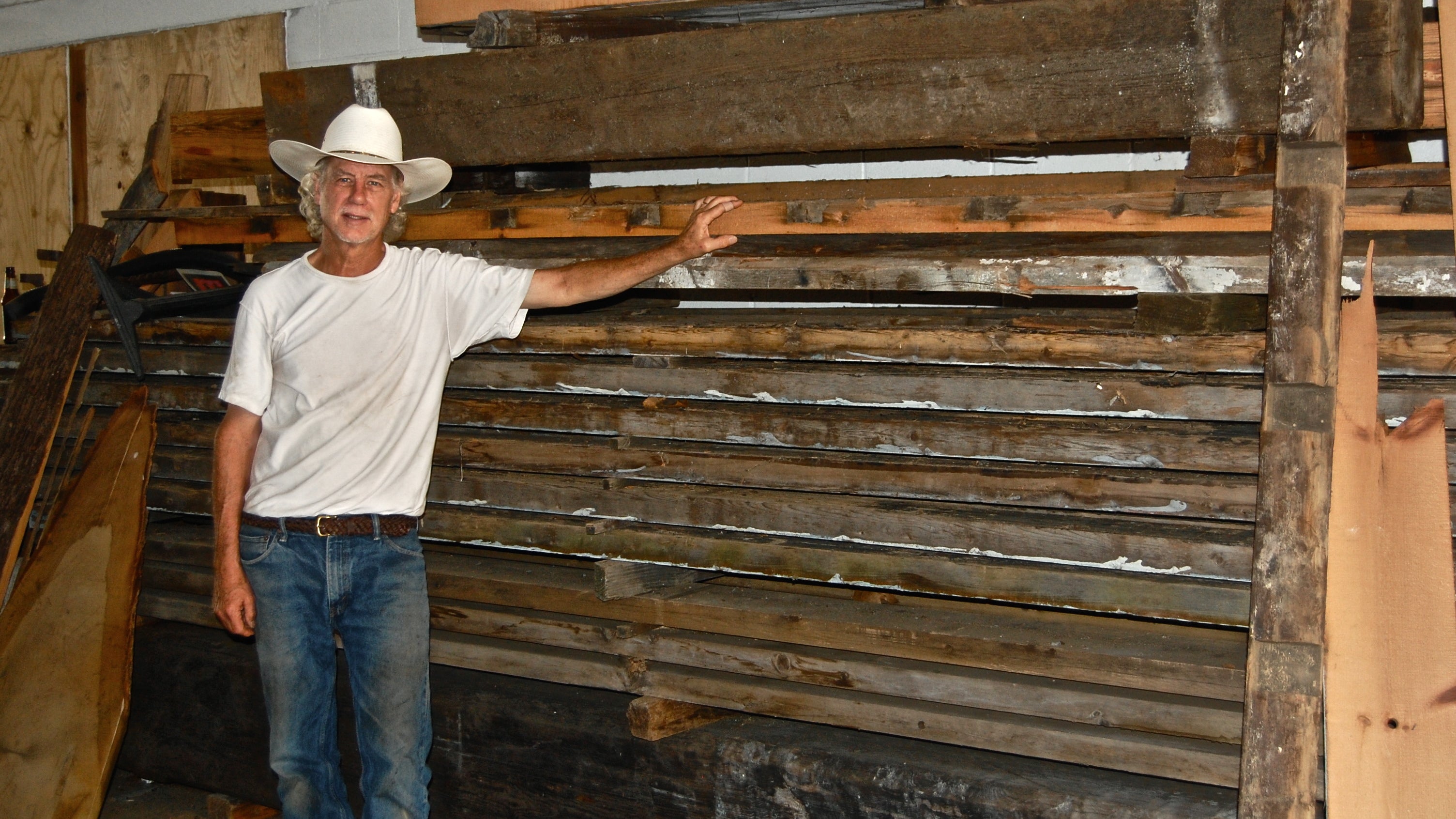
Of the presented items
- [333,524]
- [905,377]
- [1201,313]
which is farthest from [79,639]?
[1201,313]

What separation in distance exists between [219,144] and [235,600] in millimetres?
1795

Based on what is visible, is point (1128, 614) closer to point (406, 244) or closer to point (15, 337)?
point (406, 244)

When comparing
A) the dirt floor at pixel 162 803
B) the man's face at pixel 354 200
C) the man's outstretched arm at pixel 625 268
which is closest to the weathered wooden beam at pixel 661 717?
the man's outstretched arm at pixel 625 268

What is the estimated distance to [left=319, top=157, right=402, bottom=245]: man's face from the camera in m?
3.47

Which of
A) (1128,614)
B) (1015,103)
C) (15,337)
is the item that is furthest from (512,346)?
(15,337)

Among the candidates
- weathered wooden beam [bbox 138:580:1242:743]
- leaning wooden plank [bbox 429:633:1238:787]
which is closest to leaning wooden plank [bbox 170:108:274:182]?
weathered wooden beam [bbox 138:580:1242:743]

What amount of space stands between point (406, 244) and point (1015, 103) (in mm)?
1981

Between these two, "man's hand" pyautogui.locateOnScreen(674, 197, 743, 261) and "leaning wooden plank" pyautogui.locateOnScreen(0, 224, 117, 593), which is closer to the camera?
"man's hand" pyautogui.locateOnScreen(674, 197, 743, 261)

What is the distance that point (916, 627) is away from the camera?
349 centimetres

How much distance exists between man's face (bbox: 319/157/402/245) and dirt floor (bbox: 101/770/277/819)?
91.4 inches

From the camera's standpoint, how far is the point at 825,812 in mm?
3539

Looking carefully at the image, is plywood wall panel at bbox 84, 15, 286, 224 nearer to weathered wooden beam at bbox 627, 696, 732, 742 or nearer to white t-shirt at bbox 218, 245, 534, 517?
white t-shirt at bbox 218, 245, 534, 517

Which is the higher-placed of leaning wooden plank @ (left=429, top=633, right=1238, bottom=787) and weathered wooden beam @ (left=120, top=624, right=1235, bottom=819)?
leaning wooden plank @ (left=429, top=633, right=1238, bottom=787)

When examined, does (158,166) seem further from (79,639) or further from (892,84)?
(892,84)
